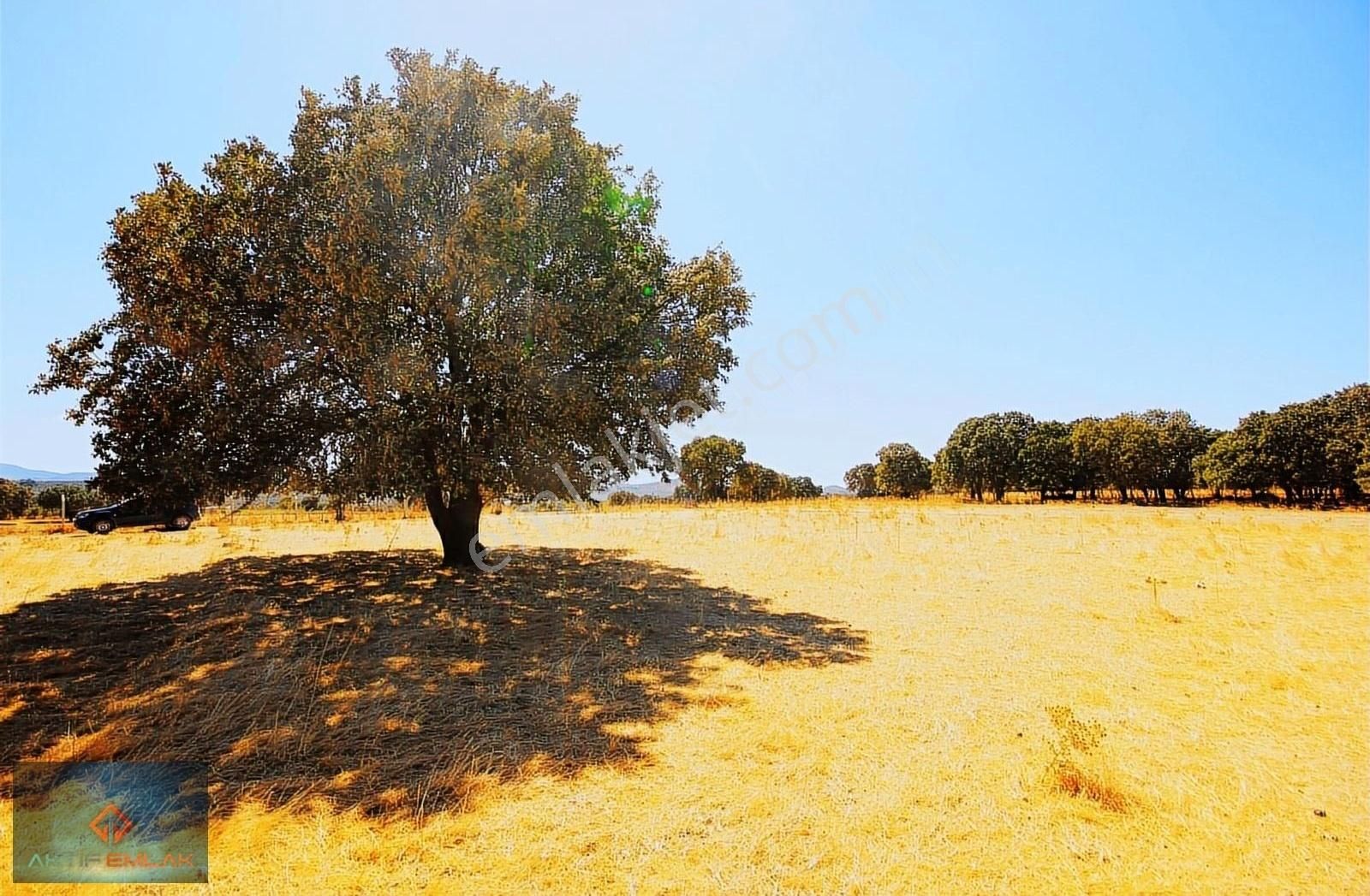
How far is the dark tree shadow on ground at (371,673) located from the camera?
16.2ft

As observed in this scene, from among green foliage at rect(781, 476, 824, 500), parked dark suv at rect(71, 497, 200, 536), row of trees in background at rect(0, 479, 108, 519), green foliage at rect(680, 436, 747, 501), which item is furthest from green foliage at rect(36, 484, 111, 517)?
green foliage at rect(781, 476, 824, 500)

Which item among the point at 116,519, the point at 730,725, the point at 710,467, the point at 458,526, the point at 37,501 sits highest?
the point at 710,467

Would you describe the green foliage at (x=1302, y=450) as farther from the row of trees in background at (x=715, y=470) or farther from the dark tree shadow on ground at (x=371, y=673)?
the dark tree shadow on ground at (x=371, y=673)

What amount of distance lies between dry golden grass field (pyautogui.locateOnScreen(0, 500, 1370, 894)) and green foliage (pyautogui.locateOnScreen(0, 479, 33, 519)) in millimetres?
48528

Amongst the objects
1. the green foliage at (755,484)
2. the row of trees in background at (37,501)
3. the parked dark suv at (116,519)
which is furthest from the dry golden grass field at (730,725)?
the row of trees in background at (37,501)

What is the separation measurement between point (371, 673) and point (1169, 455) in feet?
217

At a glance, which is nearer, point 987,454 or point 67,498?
point 67,498

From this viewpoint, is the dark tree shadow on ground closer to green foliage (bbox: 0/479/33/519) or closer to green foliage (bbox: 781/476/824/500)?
green foliage (bbox: 0/479/33/519)

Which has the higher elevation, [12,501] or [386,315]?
[386,315]

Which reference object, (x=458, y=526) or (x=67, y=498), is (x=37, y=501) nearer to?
(x=67, y=498)

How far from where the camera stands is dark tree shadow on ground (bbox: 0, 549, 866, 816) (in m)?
4.94

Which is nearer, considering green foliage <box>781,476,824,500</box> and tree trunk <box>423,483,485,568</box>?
tree trunk <box>423,483,485,568</box>

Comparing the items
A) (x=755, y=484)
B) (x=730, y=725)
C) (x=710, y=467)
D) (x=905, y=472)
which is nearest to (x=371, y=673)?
(x=730, y=725)

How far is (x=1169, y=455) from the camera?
53469 mm
